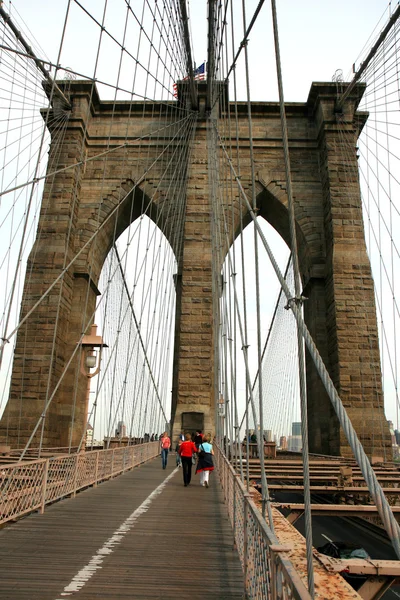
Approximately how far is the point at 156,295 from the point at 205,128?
7129 millimetres

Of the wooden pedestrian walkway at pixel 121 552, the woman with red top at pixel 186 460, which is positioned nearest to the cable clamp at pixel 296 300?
the wooden pedestrian walkway at pixel 121 552

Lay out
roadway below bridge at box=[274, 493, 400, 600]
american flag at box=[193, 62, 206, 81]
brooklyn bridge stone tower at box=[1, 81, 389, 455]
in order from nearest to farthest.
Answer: roadway below bridge at box=[274, 493, 400, 600], brooklyn bridge stone tower at box=[1, 81, 389, 455], american flag at box=[193, 62, 206, 81]

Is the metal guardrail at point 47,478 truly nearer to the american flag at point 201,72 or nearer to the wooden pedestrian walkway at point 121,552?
the wooden pedestrian walkway at point 121,552

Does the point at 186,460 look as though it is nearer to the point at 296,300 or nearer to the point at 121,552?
the point at 121,552

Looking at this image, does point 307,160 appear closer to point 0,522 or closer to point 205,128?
point 205,128

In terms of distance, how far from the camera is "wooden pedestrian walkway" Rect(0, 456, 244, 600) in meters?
2.91

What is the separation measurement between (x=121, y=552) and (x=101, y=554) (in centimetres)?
17

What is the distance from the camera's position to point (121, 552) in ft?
12.5

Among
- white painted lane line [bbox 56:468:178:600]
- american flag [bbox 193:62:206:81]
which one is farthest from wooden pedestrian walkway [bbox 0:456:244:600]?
american flag [bbox 193:62:206:81]

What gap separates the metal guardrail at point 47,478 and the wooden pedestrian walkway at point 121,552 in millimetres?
156

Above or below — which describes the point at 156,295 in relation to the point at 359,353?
→ above

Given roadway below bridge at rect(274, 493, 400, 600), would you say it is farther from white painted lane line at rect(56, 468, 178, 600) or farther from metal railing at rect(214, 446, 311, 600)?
metal railing at rect(214, 446, 311, 600)

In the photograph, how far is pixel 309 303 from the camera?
1758 cm

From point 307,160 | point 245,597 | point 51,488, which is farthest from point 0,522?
point 307,160
